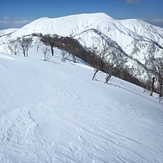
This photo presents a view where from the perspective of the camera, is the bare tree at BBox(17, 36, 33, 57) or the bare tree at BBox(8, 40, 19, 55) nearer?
the bare tree at BBox(17, 36, 33, 57)

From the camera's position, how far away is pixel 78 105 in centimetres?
1161

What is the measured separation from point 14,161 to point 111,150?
3.63 m

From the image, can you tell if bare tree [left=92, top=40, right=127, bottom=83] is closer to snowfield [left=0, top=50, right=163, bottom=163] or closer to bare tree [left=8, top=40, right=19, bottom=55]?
snowfield [left=0, top=50, right=163, bottom=163]

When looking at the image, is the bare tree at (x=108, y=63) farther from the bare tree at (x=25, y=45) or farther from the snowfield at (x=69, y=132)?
the bare tree at (x=25, y=45)

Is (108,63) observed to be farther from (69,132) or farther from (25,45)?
(25,45)

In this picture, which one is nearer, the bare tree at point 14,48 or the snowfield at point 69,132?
the snowfield at point 69,132

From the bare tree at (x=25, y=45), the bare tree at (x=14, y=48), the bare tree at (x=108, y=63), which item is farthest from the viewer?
the bare tree at (x=14, y=48)

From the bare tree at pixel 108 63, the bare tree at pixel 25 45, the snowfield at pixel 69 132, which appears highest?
the bare tree at pixel 25 45

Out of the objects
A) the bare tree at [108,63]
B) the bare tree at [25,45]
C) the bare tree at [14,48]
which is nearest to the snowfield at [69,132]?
the bare tree at [108,63]

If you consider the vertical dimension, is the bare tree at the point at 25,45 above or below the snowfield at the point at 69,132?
above

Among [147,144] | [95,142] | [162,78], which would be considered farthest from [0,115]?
[162,78]

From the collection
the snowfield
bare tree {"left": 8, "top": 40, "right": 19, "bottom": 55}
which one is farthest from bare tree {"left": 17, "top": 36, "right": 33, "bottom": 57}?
the snowfield

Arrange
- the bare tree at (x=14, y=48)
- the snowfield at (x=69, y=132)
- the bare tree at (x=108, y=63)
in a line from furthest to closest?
the bare tree at (x=14, y=48) → the bare tree at (x=108, y=63) → the snowfield at (x=69, y=132)

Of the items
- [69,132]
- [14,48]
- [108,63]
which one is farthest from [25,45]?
[69,132]
